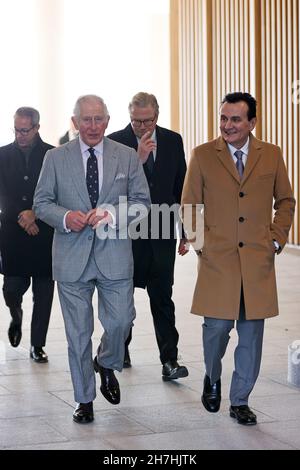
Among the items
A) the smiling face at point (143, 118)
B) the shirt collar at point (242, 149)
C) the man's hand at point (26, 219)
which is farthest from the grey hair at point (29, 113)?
the shirt collar at point (242, 149)

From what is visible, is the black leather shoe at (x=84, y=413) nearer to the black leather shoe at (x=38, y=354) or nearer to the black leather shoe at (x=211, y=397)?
the black leather shoe at (x=211, y=397)

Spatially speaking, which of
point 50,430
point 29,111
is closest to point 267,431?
point 50,430

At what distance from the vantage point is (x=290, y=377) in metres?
5.87

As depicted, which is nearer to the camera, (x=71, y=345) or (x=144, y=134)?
(x=71, y=345)

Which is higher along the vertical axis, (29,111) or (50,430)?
(29,111)

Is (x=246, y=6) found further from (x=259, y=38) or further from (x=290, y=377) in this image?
(x=290, y=377)

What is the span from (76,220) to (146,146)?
1326 millimetres

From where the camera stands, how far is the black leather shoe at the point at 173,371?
6.00m

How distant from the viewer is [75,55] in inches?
812

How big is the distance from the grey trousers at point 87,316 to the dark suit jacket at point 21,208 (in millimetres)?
1668

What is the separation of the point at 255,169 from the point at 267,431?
125 centimetres

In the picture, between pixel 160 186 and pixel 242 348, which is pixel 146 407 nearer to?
pixel 242 348

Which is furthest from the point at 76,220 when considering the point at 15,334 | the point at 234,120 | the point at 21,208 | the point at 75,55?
the point at 75,55

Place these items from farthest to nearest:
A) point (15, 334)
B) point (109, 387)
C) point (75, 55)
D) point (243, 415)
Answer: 1. point (75, 55)
2. point (15, 334)
3. point (109, 387)
4. point (243, 415)
